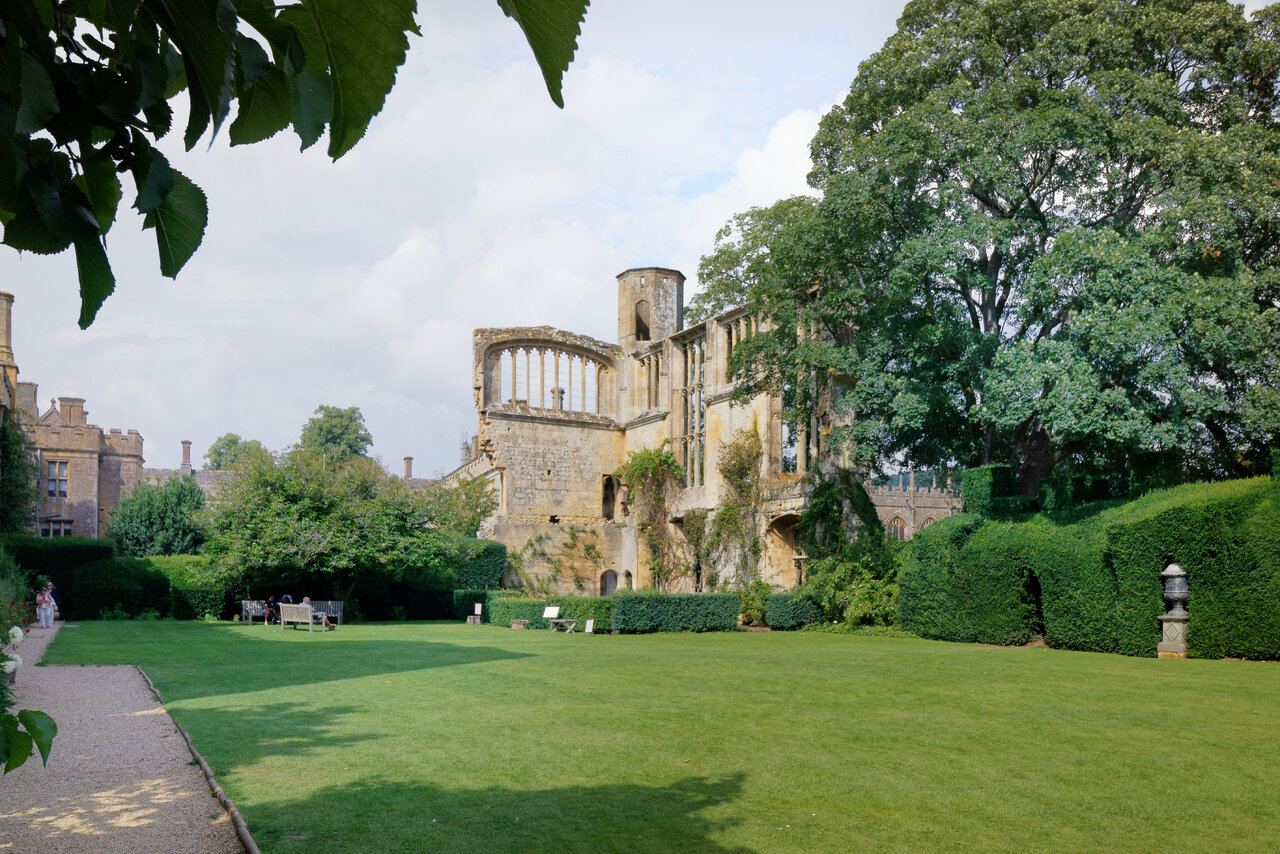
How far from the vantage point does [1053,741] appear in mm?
7469

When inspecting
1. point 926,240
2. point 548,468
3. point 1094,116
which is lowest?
point 548,468

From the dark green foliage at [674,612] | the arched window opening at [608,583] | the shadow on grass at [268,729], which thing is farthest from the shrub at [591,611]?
the shadow on grass at [268,729]

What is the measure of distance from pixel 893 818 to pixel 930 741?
7.57ft

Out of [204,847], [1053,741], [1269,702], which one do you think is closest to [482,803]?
[204,847]

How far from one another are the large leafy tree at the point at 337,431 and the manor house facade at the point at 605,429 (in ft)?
88.7

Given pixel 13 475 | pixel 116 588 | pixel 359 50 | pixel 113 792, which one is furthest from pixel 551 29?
pixel 13 475

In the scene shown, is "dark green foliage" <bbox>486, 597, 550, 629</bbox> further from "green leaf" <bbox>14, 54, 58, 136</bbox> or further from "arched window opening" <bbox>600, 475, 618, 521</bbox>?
"green leaf" <bbox>14, 54, 58, 136</bbox>

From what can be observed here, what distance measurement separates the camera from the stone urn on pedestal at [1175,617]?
14016mm

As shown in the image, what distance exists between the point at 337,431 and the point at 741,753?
54791 mm

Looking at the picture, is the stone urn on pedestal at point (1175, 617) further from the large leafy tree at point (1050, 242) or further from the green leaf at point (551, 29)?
the green leaf at point (551, 29)

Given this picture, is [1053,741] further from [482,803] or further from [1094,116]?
[1094,116]

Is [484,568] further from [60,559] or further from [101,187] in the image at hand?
[101,187]

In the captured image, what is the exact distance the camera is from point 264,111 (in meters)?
1.09

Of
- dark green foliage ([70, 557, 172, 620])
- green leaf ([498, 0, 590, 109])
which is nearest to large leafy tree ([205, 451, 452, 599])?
dark green foliage ([70, 557, 172, 620])
